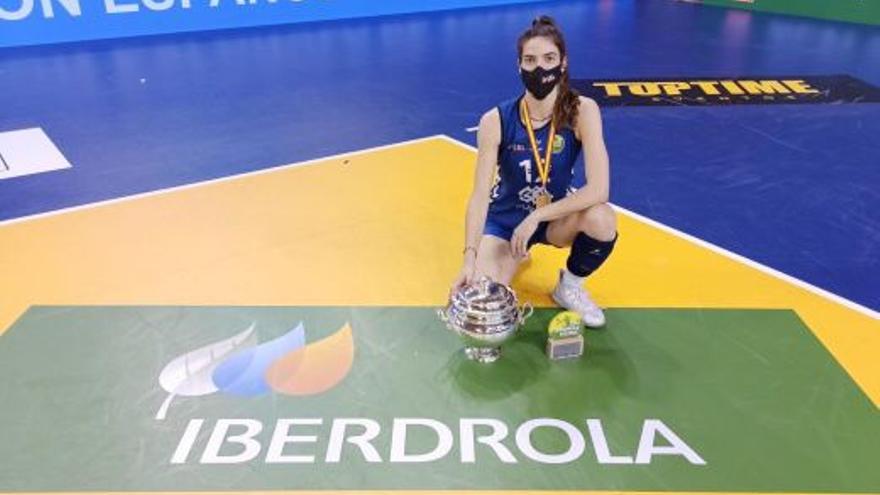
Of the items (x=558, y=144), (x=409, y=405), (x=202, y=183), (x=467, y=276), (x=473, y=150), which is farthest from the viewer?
(x=473, y=150)

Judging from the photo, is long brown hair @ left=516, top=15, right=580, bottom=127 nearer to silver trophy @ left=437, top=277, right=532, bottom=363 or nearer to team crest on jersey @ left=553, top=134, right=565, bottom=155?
team crest on jersey @ left=553, top=134, right=565, bottom=155

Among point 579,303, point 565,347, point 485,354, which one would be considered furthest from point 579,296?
point 485,354

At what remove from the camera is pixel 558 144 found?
2.98 meters

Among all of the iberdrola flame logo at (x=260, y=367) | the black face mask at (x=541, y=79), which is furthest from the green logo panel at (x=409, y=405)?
the black face mask at (x=541, y=79)

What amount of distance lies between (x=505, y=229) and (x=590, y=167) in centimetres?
49

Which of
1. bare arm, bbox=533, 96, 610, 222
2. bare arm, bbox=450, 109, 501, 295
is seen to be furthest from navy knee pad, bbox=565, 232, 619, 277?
bare arm, bbox=450, 109, 501, 295

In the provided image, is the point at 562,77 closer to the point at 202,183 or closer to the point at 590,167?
the point at 590,167

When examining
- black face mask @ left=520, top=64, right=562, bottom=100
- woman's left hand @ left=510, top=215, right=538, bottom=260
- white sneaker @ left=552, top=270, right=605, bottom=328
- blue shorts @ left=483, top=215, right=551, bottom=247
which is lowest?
white sneaker @ left=552, top=270, right=605, bottom=328

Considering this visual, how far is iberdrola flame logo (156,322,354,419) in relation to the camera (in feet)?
8.95

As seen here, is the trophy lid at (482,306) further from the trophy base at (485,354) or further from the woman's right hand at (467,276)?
the trophy base at (485,354)

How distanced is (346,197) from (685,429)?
8.22 feet

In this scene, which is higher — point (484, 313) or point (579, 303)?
point (484, 313)

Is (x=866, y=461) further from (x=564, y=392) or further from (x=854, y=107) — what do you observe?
(x=854, y=107)

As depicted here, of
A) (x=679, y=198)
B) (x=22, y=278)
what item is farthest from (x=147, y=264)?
(x=679, y=198)
